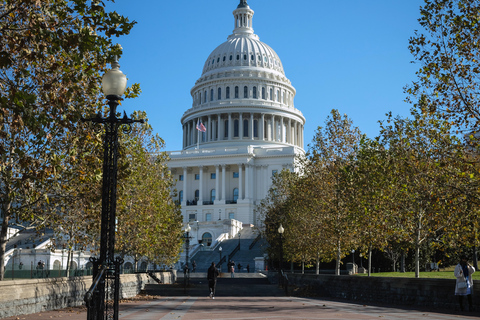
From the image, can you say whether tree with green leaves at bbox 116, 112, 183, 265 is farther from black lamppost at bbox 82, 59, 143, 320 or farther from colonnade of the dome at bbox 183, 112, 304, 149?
colonnade of the dome at bbox 183, 112, 304, 149

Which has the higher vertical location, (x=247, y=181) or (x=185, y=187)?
(x=247, y=181)

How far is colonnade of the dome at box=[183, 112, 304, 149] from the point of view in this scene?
12569cm

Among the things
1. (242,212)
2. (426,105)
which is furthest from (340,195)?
(242,212)

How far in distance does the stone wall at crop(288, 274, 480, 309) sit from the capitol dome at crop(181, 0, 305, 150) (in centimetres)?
9116

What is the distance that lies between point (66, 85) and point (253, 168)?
100 metres

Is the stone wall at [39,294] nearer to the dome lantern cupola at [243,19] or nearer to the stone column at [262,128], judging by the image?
the stone column at [262,128]

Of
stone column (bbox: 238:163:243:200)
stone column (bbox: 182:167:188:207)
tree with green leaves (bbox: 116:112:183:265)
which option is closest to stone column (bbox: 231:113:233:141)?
stone column (bbox: 238:163:243:200)

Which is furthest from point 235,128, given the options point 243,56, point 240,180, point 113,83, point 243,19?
point 113,83

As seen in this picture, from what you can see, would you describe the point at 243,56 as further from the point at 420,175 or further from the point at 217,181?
the point at 420,175

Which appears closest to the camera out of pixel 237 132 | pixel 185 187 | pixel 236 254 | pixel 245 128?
pixel 236 254

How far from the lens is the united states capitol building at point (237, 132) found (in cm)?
11300

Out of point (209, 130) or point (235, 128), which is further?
point (209, 130)

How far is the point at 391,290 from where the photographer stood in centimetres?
2503

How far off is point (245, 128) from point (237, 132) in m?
2.07
